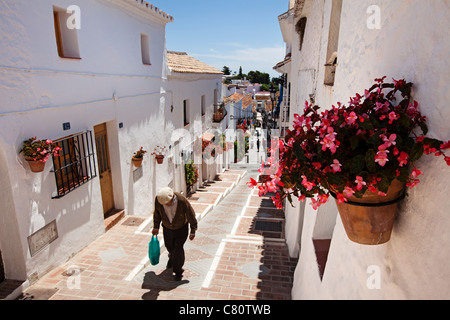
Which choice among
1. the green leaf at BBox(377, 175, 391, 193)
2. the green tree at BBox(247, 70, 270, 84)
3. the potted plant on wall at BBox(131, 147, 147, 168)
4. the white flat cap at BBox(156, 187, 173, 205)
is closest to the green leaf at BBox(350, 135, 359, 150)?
the green leaf at BBox(377, 175, 391, 193)

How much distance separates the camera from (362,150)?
5.14ft

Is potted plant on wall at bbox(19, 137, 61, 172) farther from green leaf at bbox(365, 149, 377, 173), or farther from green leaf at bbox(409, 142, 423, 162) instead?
green leaf at bbox(409, 142, 423, 162)

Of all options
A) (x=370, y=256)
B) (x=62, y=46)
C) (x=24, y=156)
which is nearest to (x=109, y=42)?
(x=62, y=46)

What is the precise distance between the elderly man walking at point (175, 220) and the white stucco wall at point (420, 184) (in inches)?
106

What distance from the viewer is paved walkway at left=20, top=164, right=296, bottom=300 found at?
15.3 ft

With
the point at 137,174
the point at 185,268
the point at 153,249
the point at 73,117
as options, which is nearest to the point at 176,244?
the point at 153,249

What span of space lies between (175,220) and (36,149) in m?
2.38

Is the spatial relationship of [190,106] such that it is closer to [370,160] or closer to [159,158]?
[159,158]

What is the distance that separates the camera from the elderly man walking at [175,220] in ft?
15.9

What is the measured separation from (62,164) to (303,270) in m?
4.68

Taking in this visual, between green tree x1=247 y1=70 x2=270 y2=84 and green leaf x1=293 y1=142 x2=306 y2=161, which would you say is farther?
green tree x1=247 y1=70 x2=270 y2=84

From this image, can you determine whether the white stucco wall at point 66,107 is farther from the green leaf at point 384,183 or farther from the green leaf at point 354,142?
the green leaf at point 384,183

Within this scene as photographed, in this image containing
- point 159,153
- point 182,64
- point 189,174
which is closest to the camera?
point 159,153

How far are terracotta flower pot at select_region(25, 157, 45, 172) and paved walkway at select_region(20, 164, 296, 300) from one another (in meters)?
1.81
